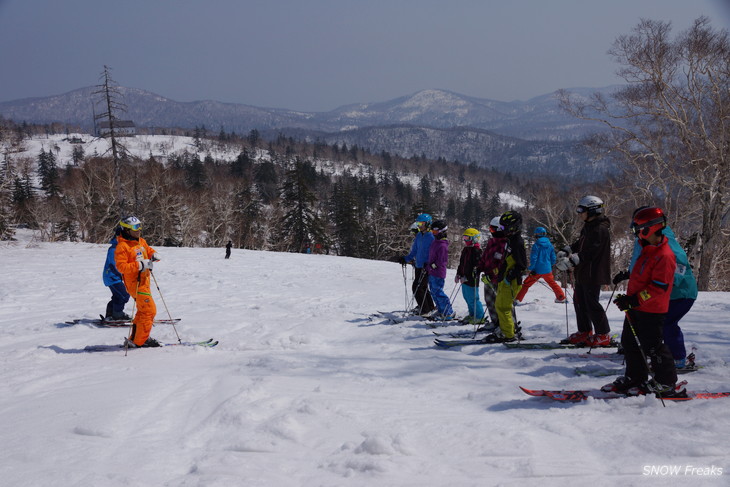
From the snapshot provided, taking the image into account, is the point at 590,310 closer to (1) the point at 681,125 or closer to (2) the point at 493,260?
(2) the point at 493,260

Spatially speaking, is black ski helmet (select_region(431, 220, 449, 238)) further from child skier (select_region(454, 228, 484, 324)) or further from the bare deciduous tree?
the bare deciduous tree

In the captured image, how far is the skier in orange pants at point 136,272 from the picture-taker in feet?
19.0

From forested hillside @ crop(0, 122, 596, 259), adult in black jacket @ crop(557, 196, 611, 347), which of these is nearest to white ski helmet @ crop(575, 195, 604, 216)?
adult in black jacket @ crop(557, 196, 611, 347)

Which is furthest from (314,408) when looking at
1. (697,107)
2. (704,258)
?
(697,107)

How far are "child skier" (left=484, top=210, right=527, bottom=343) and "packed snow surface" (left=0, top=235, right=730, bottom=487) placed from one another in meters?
0.35

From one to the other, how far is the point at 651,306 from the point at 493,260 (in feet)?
8.51

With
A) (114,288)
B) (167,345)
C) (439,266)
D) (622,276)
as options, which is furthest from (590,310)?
(114,288)

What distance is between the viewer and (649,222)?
12.0 ft

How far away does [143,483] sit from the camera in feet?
8.56

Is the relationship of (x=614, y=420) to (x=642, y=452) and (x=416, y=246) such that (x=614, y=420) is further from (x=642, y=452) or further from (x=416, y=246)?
(x=416, y=246)

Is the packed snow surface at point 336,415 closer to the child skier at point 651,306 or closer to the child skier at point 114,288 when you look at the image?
the child skier at point 651,306

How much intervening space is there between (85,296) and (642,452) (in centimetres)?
1238

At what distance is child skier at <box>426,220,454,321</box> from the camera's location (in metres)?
7.74

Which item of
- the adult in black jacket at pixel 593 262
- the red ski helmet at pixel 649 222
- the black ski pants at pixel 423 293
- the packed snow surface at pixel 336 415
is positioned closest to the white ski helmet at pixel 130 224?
the packed snow surface at pixel 336 415
